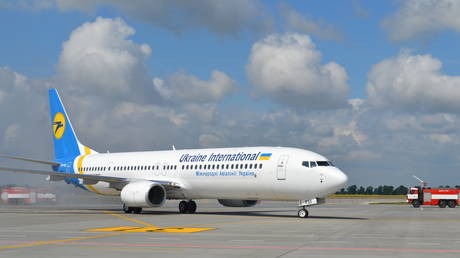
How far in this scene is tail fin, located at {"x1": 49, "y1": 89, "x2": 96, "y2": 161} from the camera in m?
47.9

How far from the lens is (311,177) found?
31625 mm

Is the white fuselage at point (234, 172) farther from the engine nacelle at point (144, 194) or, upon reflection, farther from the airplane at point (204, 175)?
the engine nacelle at point (144, 194)

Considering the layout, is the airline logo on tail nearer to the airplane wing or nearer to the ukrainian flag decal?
the airplane wing

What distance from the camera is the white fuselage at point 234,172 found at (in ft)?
104

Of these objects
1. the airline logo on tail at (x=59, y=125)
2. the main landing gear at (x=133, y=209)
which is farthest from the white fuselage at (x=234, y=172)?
the airline logo on tail at (x=59, y=125)

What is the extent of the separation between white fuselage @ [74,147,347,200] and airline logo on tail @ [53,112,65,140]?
284 inches

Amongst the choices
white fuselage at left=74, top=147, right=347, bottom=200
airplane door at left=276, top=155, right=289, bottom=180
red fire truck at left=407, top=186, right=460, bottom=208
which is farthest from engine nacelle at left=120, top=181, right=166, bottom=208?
red fire truck at left=407, top=186, right=460, bottom=208

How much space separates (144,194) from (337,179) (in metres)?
12.0

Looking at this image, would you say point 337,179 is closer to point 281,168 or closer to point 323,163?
point 323,163

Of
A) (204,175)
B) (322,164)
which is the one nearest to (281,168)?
(322,164)

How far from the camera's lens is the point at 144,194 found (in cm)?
3594

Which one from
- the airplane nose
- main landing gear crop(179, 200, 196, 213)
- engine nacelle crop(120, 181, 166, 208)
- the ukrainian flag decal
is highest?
the ukrainian flag decal

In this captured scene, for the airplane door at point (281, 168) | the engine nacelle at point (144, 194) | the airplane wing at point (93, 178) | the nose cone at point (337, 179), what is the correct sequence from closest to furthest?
the nose cone at point (337, 179)
the airplane door at point (281, 168)
the engine nacelle at point (144, 194)
the airplane wing at point (93, 178)

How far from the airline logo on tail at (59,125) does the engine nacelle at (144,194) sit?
13.8 meters
